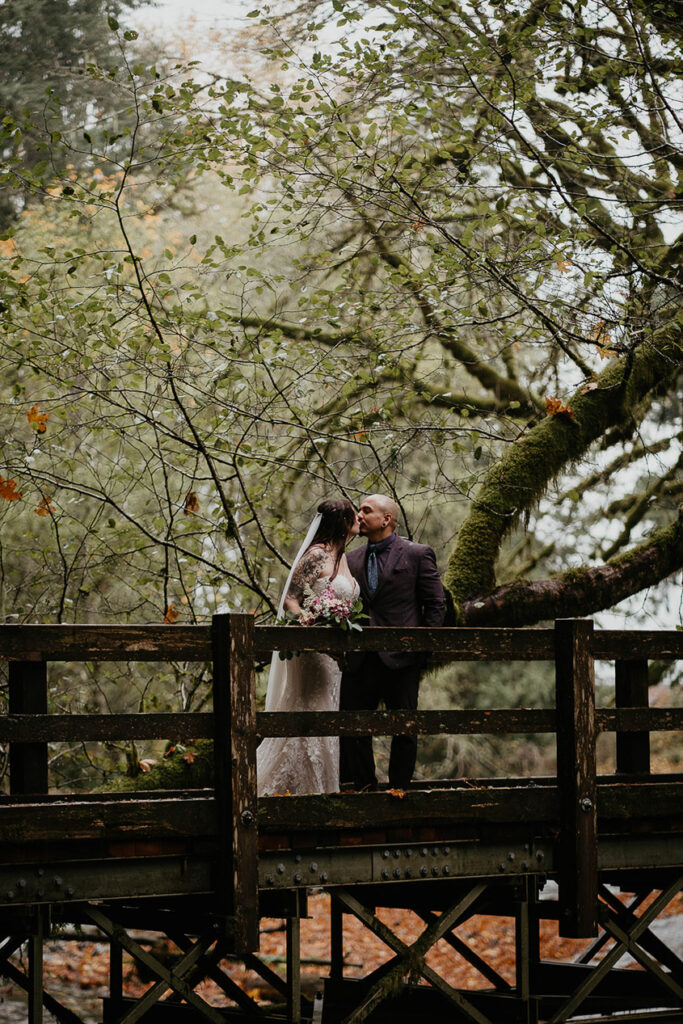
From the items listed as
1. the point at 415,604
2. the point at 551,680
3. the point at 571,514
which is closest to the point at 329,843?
the point at 415,604

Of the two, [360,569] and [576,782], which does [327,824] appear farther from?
[360,569]

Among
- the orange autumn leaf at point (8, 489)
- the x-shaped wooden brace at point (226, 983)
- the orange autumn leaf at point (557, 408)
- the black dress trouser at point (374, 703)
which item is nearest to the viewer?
the black dress trouser at point (374, 703)

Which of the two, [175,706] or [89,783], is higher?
[175,706]

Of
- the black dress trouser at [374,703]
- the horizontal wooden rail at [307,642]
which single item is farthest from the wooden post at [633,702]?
the black dress trouser at [374,703]

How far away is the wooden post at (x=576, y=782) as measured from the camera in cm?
647

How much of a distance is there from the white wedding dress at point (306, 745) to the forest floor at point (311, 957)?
22.1ft

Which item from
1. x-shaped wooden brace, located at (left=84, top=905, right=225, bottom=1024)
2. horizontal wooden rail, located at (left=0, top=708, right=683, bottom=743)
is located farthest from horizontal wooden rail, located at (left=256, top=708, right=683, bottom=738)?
x-shaped wooden brace, located at (left=84, top=905, right=225, bottom=1024)

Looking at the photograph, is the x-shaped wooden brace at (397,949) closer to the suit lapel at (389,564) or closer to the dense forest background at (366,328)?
the suit lapel at (389,564)

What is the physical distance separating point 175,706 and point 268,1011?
4.65 m

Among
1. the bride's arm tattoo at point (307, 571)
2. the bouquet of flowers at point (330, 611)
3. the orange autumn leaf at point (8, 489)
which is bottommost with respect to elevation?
the bouquet of flowers at point (330, 611)

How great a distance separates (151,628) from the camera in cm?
565

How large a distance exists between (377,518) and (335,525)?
355 mm

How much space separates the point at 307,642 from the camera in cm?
605

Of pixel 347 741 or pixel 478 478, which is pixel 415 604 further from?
pixel 478 478
